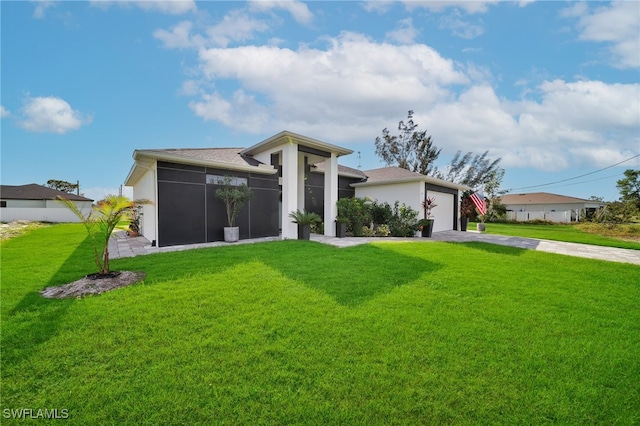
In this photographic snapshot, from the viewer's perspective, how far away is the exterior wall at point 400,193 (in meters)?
13.4

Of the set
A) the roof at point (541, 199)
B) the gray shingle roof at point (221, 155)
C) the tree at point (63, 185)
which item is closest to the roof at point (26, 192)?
the tree at point (63, 185)

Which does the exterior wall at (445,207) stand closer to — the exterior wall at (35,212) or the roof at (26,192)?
the exterior wall at (35,212)

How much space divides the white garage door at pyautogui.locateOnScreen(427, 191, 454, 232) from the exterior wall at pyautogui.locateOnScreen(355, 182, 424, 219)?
4.43 ft

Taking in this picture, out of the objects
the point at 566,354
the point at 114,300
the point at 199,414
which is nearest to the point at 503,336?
the point at 566,354

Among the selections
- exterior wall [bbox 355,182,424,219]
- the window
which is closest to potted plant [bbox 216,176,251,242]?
the window

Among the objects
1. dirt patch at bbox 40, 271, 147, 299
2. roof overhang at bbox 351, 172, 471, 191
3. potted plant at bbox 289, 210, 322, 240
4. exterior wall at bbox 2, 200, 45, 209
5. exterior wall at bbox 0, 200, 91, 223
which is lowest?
dirt patch at bbox 40, 271, 147, 299

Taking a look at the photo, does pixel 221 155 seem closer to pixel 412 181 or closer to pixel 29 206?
pixel 412 181

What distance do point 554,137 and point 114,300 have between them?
27.0 m

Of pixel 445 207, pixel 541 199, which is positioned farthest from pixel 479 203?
pixel 541 199

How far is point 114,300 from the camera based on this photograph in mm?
4051

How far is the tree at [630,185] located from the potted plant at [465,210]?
15526 mm

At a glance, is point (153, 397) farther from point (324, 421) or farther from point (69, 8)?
point (69, 8)

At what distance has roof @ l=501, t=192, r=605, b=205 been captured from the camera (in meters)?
31.0

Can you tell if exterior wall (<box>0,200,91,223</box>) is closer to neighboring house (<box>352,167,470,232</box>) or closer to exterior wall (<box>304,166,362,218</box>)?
exterior wall (<box>304,166,362,218</box>)
